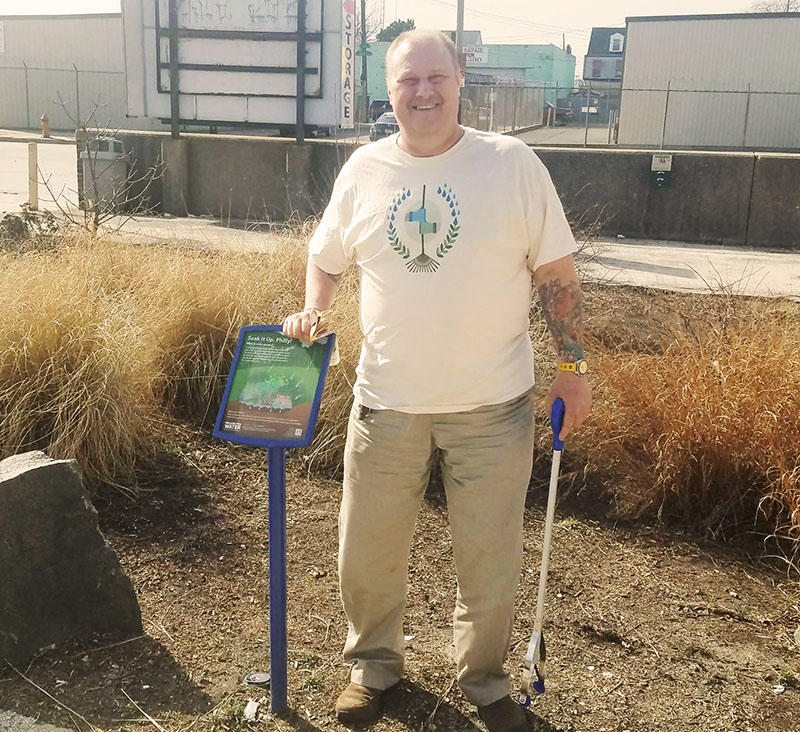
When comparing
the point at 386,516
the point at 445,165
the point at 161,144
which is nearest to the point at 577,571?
the point at 386,516

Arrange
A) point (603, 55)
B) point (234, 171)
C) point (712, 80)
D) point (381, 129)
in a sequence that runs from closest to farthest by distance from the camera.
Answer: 1. point (234, 171)
2. point (381, 129)
3. point (712, 80)
4. point (603, 55)

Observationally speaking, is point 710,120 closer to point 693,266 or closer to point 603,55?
point 693,266

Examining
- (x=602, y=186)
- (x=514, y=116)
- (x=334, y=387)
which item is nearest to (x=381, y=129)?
(x=602, y=186)

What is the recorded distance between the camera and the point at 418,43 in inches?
103

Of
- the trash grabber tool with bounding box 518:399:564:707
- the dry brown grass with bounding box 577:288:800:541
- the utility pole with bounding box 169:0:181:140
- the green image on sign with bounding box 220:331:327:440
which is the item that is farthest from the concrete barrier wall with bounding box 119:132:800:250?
the trash grabber tool with bounding box 518:399:564:707

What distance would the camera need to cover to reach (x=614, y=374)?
4.55 m

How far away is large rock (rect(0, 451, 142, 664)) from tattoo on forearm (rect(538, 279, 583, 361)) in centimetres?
161

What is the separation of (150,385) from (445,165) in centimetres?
270

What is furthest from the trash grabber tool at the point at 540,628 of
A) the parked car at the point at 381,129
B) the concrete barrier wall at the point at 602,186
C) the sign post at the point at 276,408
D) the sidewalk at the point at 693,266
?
the concrete barrier wall at the point at 602,186

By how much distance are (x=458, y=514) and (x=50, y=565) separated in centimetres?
138

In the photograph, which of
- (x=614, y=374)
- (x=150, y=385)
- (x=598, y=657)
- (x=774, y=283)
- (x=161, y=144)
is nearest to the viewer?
(x=598, y=657)

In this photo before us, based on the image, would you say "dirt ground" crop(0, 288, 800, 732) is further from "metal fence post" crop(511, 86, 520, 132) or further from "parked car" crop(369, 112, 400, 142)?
"metal fence post" crop(511, 86, 520, 132)

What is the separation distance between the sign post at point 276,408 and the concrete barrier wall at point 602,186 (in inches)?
305

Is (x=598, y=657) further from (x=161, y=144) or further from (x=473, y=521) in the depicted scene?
(x=161, y=144)
